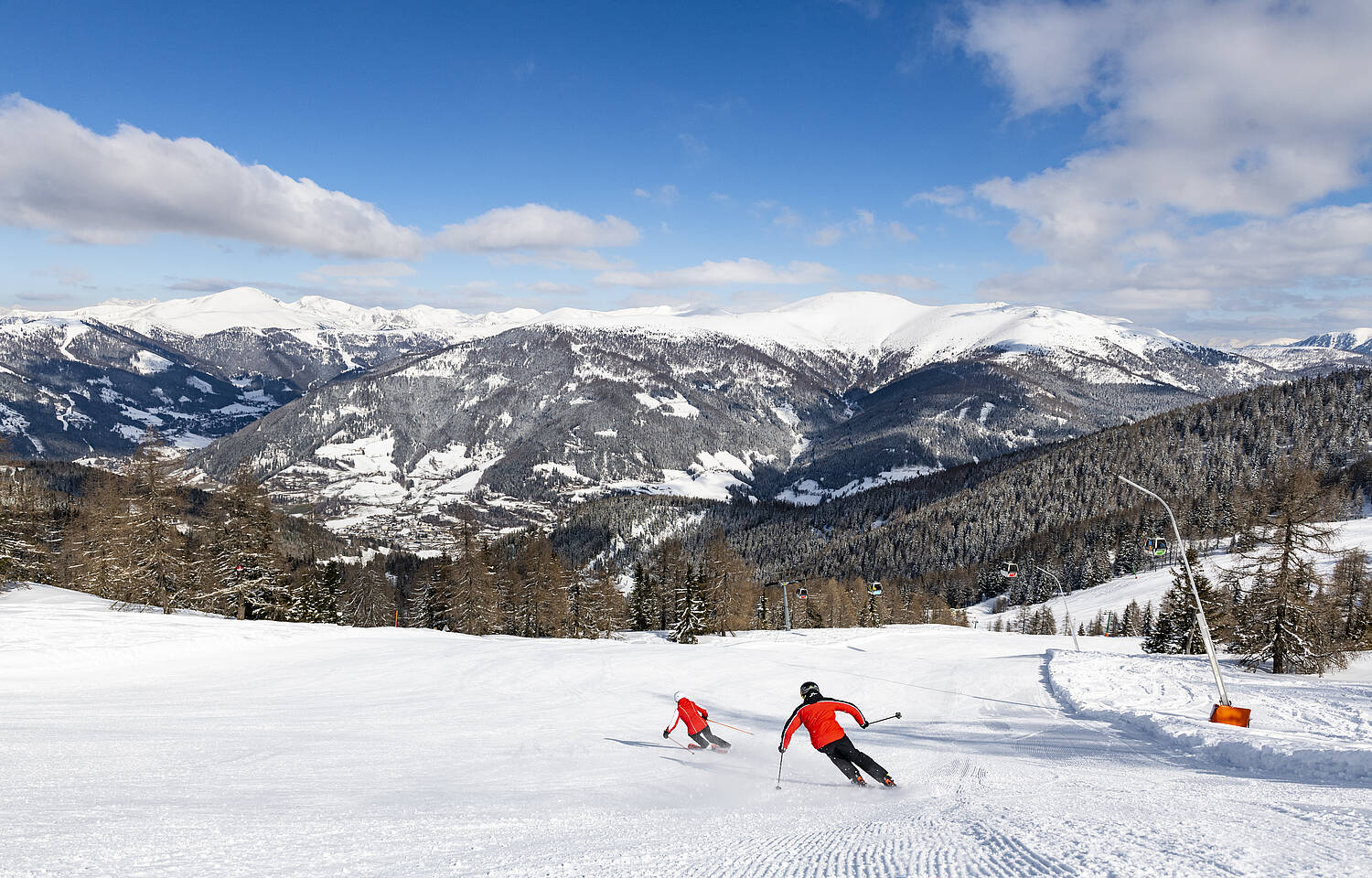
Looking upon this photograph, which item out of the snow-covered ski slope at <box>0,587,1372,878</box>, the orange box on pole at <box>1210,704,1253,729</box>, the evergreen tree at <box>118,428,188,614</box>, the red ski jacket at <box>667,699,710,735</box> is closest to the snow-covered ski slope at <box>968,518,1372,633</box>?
the snow-covered ski slope at <box>0,587,1372,878</box>

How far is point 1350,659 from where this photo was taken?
32.9m

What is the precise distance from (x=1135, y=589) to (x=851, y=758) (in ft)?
427

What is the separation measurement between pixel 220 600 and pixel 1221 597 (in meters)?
72.6

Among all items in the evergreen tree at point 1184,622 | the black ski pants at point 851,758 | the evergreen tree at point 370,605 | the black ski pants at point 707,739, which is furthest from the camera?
the evergreen tree at point 370,605

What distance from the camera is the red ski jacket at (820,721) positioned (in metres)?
10.8

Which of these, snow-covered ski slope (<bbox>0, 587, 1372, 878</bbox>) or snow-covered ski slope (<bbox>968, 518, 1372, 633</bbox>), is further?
snow-covered ski slope (<bbox>968, 518, 1372, 633</bbox>)

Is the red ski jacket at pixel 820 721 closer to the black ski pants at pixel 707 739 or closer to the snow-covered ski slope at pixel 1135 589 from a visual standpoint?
the black ski pants at pixel 707 739

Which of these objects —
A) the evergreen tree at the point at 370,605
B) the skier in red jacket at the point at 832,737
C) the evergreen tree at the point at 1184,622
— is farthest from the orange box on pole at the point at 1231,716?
the evergreen tree at the point at 370,605

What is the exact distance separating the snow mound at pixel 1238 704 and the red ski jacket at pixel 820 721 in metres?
6.93

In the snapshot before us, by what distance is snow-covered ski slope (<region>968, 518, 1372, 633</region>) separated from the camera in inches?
4252

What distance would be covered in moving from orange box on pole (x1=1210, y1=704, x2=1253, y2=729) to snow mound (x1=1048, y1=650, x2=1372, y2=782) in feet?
0.87

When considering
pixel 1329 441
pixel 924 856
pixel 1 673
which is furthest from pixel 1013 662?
pixel 1329 441

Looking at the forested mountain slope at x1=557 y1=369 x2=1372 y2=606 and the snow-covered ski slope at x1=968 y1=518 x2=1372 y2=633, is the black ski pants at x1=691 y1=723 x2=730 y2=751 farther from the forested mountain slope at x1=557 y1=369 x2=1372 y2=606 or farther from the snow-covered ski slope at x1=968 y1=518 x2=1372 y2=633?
the forested mountain slope at x1=557 y1=369 x2=1372 y2=606

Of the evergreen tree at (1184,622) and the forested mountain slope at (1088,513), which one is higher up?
the forested mountain slope at (1088,513)
